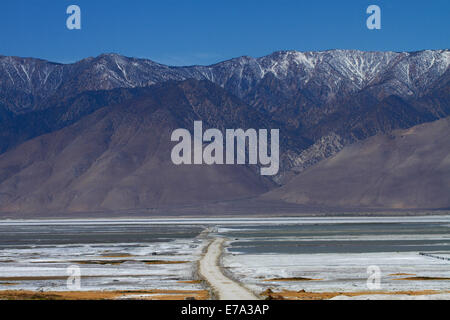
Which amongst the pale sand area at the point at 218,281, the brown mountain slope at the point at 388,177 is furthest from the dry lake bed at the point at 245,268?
the brown mountain slope at the point at 388,177

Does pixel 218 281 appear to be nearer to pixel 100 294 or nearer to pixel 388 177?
pixel 100 294
